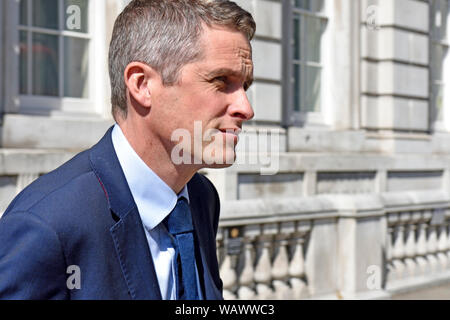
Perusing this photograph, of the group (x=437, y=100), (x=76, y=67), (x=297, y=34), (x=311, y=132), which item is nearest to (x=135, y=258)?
(x=76, y=67)

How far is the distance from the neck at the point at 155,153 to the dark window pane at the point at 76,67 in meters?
5.31

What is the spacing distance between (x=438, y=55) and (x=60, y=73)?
800cm

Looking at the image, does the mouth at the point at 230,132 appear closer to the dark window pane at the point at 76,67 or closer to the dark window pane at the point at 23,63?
the dark window pane at the point at 23,63

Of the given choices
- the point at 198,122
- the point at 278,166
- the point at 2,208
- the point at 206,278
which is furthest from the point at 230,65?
the point at 278,166

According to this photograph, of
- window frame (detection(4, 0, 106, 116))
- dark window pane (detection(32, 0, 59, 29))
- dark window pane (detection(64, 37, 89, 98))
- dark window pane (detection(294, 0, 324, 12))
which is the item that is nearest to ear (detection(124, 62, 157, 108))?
window frame (detection(4, 0, 106, 116))

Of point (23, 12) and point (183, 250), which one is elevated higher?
point (23, 12)

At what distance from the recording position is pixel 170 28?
167 centimetres

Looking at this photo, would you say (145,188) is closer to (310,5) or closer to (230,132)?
(230,132)

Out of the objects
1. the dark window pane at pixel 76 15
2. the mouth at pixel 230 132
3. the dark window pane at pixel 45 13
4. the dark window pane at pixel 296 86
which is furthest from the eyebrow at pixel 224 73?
the dark window pane at pixel 296 86

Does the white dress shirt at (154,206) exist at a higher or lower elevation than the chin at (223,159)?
lower

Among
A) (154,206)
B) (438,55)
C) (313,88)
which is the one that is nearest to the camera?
(154,206)

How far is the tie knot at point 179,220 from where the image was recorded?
1.74 meters

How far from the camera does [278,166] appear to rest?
26.5 ft

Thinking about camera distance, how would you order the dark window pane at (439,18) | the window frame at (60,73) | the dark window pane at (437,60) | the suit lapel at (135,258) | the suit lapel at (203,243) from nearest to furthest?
the suit lapel at (135,258)
the suit lapel at (203,243)
the window frame at (60,73)
the dark window pane at (439,18)
the dark window pane at (437,60)
